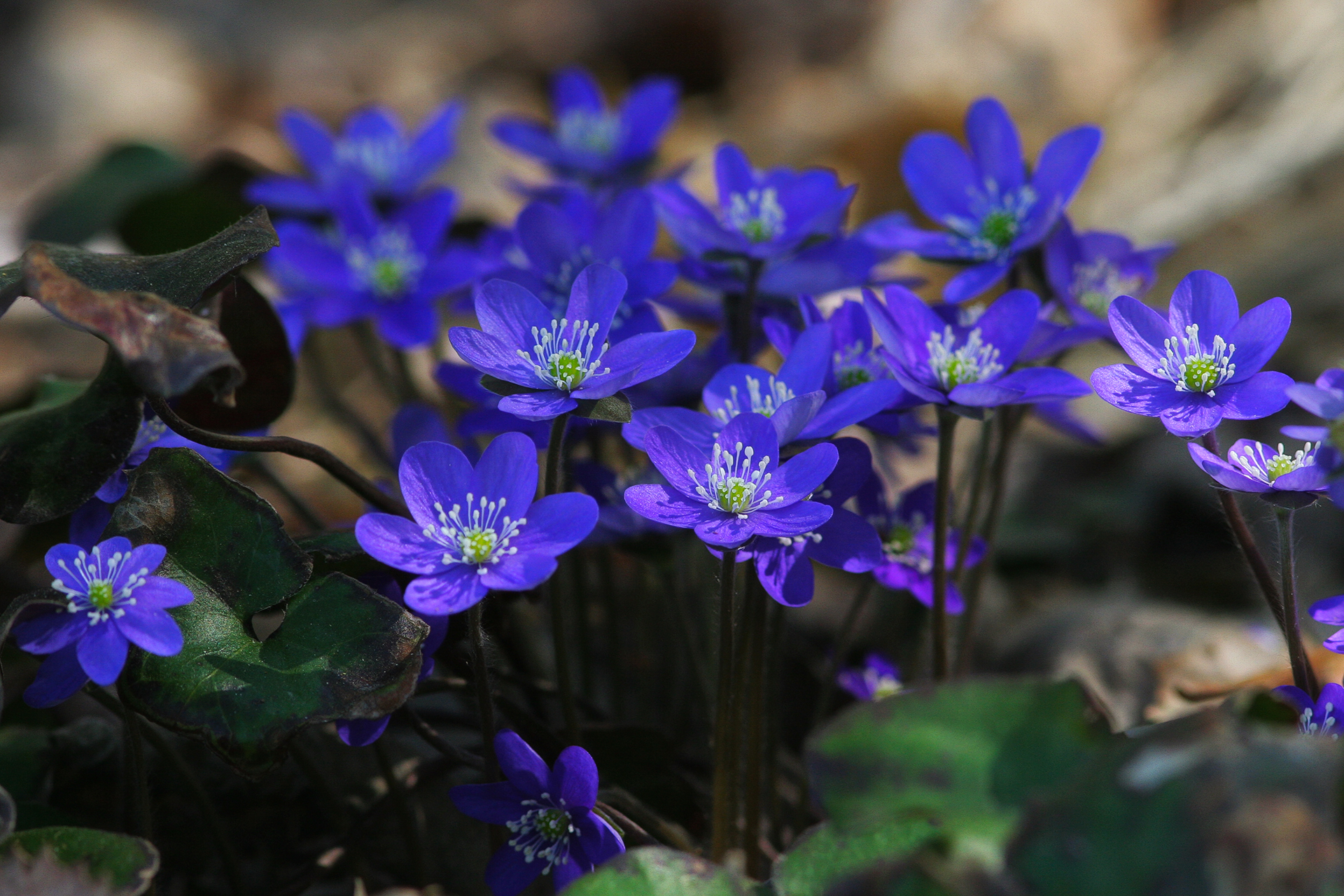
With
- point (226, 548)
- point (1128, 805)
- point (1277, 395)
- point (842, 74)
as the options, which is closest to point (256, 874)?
point (226, 548)

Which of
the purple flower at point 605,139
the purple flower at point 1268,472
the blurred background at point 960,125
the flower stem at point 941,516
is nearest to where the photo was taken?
the purple flower at point 1268,472

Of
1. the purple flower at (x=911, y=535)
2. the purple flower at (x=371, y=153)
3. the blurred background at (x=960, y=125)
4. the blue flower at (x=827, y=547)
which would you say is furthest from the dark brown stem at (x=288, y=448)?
the purple flower at (x=371, y=153)

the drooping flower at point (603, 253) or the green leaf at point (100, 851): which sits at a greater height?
the drooping flower at point (603, 253)

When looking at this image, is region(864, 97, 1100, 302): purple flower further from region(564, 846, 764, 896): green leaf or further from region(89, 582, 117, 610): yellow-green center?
region(89, 582, 117, 610): yellow-green center

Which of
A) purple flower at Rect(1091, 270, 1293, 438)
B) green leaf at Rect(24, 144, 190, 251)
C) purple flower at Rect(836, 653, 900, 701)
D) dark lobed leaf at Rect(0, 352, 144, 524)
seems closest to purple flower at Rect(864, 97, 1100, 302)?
purple flower at Rect(1091, 270, 1293, 438)

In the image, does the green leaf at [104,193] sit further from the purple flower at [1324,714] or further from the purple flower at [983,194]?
the purple flower at [1324,714]

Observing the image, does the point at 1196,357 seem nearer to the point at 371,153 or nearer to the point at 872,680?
the point at 872,680

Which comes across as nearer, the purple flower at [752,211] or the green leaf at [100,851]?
the green leaf at [100,851]
